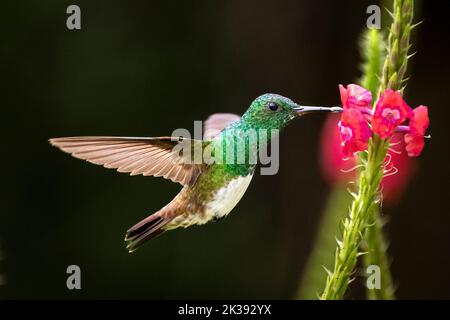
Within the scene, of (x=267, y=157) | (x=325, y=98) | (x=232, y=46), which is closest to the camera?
(x=267, y=157)

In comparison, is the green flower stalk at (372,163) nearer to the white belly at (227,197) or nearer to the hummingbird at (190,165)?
the hummingbird at (190,165)

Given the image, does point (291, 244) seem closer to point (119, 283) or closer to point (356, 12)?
point (119, 283)

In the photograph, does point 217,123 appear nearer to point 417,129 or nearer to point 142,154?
point 142,154

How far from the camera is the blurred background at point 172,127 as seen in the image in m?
4.64

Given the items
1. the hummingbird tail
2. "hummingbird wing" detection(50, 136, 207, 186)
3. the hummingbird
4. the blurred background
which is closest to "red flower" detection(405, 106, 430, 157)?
the hummingbird

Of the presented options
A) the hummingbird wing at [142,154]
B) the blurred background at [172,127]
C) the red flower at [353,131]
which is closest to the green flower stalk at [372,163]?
the red flower at [353,131]

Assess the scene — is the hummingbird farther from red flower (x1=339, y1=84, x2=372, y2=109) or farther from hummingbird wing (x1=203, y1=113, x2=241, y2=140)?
hummingbird wing (x1=203, y1=113, x2=241, y2=140)

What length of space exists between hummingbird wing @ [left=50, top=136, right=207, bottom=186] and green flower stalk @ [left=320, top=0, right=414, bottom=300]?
0.47 metres

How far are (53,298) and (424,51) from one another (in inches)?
125

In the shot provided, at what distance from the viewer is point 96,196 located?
478 centimetres

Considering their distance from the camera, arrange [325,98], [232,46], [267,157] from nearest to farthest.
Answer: [267,157]
[325,98]
[232,46]

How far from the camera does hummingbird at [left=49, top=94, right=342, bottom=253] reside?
1.59 metres

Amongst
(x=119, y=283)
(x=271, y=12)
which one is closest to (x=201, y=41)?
(x=271, y=12)

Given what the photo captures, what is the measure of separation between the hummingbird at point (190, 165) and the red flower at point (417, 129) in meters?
0.21
